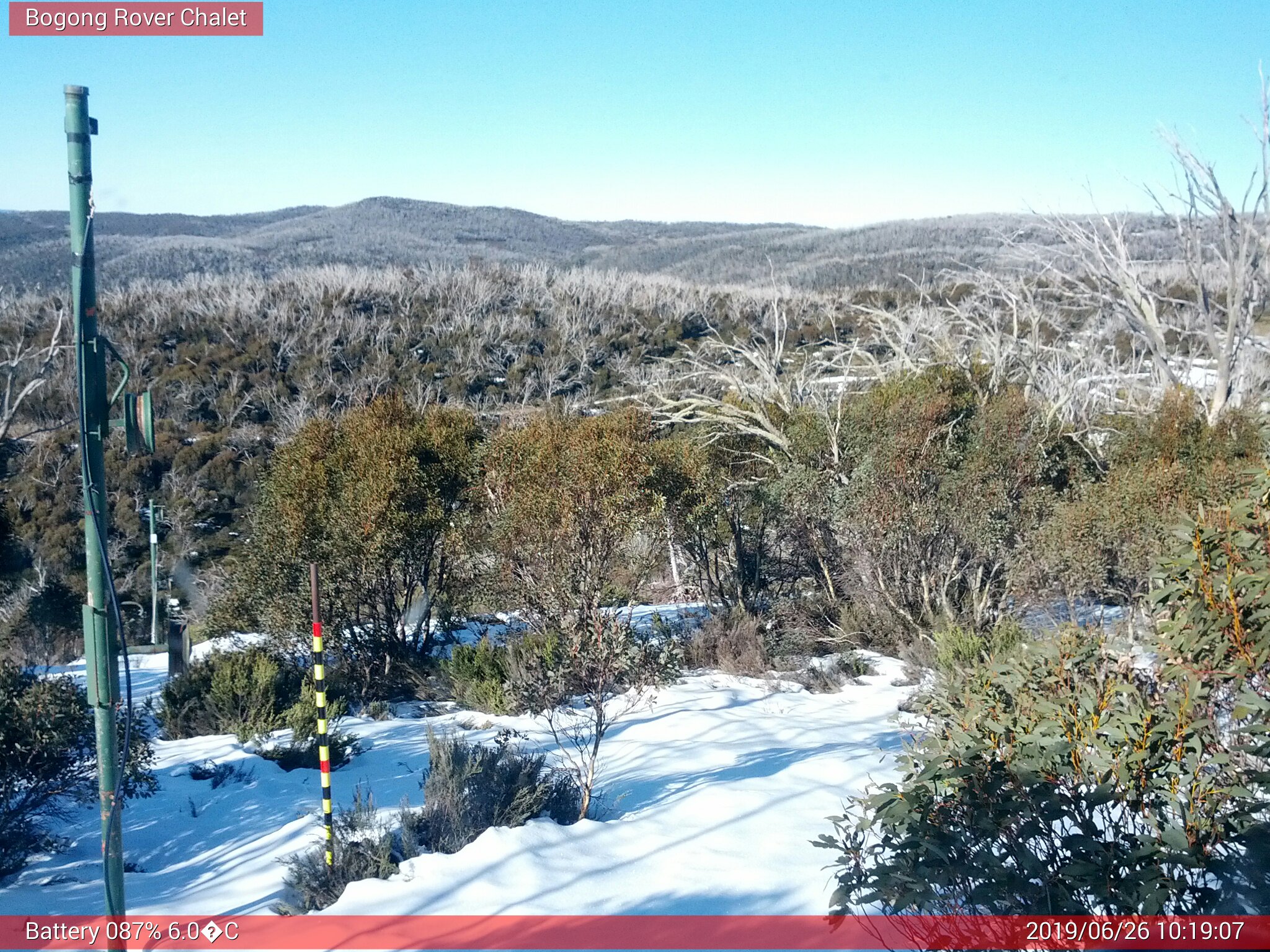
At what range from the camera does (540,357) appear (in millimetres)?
38406

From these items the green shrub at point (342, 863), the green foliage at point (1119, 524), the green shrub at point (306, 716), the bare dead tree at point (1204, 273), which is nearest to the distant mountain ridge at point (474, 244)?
the bare dead tree at point (1204, 273)

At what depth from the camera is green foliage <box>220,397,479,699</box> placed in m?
9.50

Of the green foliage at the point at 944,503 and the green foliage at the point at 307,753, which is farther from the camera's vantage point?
the green foliage at the point at 944,503

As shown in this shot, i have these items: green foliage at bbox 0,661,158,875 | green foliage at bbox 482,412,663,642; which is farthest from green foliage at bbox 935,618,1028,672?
green foliage at bbox 0,661,158,875

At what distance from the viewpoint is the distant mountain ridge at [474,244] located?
Answer: 179 feet

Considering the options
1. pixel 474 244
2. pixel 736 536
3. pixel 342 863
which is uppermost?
pixel 474 244

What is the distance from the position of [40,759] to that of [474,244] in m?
73.3

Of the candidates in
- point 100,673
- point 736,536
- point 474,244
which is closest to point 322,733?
point 100,673

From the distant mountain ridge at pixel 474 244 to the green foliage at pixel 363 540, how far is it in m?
39.1

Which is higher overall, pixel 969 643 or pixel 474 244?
pixel 474 244

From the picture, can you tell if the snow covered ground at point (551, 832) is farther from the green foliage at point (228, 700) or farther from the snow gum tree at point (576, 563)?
the snow gum tree at point (576, 563)

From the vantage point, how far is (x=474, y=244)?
246ft

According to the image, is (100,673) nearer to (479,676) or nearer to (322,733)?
(322,733)

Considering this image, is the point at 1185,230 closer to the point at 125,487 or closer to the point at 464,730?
the point at 464,730
